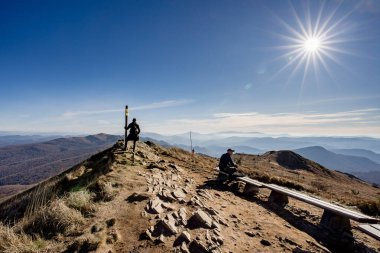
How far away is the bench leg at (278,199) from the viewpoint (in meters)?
10.5

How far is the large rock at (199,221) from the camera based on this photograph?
6336 mm

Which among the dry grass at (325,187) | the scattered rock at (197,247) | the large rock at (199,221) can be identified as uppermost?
the large rock at (199,221)

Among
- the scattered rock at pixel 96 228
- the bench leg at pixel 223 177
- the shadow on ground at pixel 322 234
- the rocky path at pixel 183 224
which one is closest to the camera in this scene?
the rocky path at pixel 183 224

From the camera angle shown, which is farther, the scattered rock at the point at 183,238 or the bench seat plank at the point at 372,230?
the bench seat plank at the point at 372,230

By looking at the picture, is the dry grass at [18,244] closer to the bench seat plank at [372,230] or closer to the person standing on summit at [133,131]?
the bench seat plank at [372,230]

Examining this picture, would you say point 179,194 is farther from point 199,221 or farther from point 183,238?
point 183,238

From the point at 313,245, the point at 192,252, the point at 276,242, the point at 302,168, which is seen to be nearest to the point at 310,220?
the point at 313,245

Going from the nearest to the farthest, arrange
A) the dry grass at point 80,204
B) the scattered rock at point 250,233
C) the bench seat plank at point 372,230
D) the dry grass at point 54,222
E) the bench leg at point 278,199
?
1. the dry grass at point 54,222
2. the bench seat plank at point 372,230
3. the scattered rock at point 250,233
4. the dry grass at point 80,204
5. the bench leg at point 278,199

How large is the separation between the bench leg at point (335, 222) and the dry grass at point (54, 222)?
773cm

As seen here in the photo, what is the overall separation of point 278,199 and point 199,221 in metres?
5.59

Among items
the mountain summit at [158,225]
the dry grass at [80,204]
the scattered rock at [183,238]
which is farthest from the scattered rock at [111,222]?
the scattered rock at [183,238]

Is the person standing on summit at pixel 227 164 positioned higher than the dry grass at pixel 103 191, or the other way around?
the person standing on summit at pixel 227 164

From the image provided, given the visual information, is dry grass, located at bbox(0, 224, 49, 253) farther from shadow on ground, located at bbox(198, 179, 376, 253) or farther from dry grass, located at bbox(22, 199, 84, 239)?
shadow on ground, located at bbox(198, 179, 376, 253)

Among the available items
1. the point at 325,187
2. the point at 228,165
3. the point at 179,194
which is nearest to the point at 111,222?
the point at 179,194
